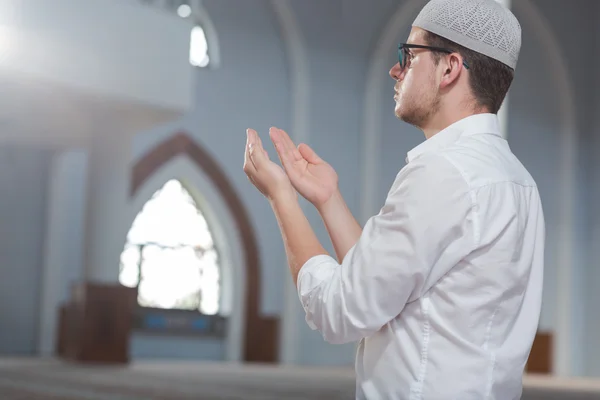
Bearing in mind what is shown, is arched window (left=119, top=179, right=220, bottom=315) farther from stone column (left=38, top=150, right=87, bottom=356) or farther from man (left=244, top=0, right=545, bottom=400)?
man (left=244, top=0, right=545, bottom=400)

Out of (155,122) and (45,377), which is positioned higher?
(155,122)

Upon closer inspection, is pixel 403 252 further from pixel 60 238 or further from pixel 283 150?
pixel 60 238

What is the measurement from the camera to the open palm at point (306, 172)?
5.53ft

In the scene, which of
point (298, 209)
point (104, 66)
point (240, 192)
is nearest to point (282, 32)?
point (240, 192)

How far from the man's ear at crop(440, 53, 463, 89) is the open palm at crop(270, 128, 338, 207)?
0.25 metres

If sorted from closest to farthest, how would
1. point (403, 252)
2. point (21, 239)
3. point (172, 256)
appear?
point (403, 252)
point (21, 239)
point (172, 256)

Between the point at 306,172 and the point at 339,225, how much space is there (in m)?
0.11

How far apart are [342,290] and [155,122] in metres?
9.87

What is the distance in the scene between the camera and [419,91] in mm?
1619

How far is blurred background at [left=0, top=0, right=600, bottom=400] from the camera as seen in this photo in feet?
36.8

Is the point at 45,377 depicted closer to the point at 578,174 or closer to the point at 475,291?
the point at 475,291

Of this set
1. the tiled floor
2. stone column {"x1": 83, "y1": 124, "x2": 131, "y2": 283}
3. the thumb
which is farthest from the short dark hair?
stone column {"x1": 83, "y1": 124, "x2": 131, "y2": 283}

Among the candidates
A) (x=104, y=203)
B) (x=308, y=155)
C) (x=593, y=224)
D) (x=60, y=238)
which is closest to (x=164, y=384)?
(x=104, y=203)

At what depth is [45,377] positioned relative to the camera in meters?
8.95
